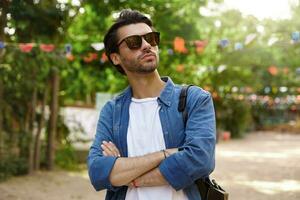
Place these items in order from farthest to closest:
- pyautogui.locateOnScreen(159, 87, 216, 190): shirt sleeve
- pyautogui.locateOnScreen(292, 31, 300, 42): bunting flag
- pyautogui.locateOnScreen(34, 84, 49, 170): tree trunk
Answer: pyautogui.locateOnScreen(34, 84, 49, 170): tree trunk < pyautogui.locateOnScreen(292, 31, 300, 42): bunting flag < pyautogui.locateOnScreen(159, 87, 216, 190): shirt sleeve

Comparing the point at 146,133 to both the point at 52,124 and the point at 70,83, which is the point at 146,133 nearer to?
the point at 52,124

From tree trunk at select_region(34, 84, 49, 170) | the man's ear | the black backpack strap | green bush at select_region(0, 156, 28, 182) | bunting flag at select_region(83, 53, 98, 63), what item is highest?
bunting flag at select_region(83, 53, 98, 63)

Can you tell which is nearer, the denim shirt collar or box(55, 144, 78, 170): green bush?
the denim shirt collar

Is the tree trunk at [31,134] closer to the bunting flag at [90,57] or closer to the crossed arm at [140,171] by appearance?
the bunting flag at [90,57]

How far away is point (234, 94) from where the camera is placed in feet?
83.8

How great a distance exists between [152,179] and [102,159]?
0.23m

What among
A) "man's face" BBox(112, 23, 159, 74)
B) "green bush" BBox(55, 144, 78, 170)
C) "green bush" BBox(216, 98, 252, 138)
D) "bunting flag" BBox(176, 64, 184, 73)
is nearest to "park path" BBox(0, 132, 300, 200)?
"green bush" BBox(55, 144, 78, 170)

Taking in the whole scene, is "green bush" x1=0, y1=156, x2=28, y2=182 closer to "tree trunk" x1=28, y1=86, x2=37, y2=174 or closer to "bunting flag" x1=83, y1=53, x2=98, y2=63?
"tree trunk" x1=28, y1=86, x2=37, y2=174

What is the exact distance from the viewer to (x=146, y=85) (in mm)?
2100

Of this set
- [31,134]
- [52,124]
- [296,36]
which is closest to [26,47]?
[31,134]

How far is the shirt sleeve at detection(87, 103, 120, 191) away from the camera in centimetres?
200

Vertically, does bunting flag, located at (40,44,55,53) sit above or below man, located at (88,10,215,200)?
above

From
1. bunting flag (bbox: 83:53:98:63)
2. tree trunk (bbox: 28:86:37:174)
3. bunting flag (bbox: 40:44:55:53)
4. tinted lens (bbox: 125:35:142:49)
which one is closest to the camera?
tinted lens (bbox: 125:35:142:49)

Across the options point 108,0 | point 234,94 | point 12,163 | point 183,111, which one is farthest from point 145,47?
point 234,94
